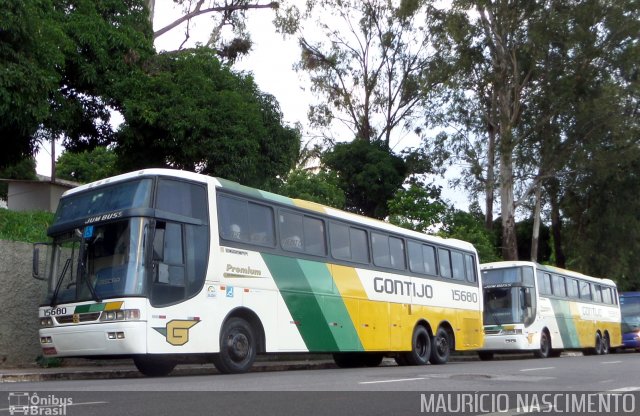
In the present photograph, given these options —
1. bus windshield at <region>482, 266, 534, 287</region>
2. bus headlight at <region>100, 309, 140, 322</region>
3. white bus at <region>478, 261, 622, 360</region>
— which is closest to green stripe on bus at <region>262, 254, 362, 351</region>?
bus headlight at <region>100, 309, 140, 322</region>

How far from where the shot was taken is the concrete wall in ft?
51.1

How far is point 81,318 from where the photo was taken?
1284 cm

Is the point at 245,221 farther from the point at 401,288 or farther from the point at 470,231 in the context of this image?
the point at 470,231

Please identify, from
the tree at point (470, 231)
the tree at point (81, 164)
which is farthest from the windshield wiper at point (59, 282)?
the tree at point (81, 164)

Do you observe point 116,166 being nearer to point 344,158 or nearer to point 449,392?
point 449,392

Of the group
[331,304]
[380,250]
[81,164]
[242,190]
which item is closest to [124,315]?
[242,190]

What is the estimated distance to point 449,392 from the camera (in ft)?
32.7

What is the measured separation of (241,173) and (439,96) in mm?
17036

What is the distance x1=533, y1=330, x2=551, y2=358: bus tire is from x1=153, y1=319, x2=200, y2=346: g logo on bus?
52.2 ft

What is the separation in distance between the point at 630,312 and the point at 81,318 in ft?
103

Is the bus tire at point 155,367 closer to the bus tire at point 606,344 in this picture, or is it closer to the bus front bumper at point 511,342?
the bus front bumper at point 511,342

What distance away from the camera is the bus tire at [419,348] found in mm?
19016

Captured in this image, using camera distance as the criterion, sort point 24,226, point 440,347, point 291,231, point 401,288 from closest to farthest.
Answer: point 291,231
point 401,288
point 24,226
point 440,347

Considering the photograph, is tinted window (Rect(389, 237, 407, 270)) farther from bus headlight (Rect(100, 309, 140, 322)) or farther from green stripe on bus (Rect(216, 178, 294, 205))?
bus headlight (Rect(100, 309, 140, 322))
